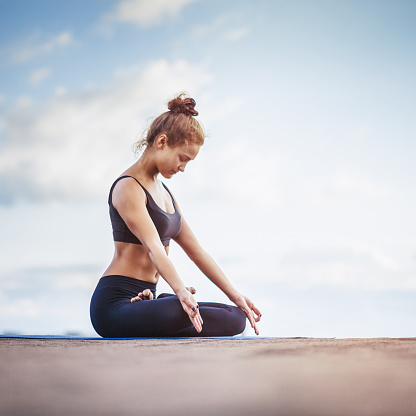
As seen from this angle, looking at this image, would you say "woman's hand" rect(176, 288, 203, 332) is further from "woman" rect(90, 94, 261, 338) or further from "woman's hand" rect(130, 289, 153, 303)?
"woman's hand" rect(130, 289, 153, 303)

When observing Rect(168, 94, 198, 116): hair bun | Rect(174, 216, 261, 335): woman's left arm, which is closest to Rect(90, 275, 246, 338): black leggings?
Rect(174, 216, 261, 335): woman's left arm

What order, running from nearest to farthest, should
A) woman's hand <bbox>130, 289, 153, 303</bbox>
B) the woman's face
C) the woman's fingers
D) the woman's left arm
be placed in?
1. the woman's fingers
2. woman's hand <bbox>130, 289, 153, 303</bbox>
3. the woman's face
4. the woman's left arm

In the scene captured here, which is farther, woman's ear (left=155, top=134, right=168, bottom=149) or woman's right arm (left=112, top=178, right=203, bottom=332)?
woman's ear (left=155, top=134, right=168, bottom=149)

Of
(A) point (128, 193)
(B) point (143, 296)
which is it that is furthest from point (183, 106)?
(B) point (143, 296)

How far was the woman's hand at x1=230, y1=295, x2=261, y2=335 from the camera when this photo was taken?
2.13m

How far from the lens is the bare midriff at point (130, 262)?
2100 mm

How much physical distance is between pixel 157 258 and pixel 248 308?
47cm

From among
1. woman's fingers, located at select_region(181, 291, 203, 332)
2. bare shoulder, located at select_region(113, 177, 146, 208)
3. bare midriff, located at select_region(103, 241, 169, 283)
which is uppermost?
bare shoulder, located at select_region(113, 177, 146, 208)

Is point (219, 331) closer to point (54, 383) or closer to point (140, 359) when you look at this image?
point (140, 359)

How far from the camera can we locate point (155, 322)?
186 cm

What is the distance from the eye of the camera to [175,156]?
2.17 m

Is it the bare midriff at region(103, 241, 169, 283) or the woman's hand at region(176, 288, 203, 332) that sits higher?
the bare midriff at region(103, 241, 169, 283)

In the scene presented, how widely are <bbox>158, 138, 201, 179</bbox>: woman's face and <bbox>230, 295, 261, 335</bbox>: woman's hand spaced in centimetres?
58

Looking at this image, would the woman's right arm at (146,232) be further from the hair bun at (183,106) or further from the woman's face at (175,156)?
the hair bun at (183,106)
